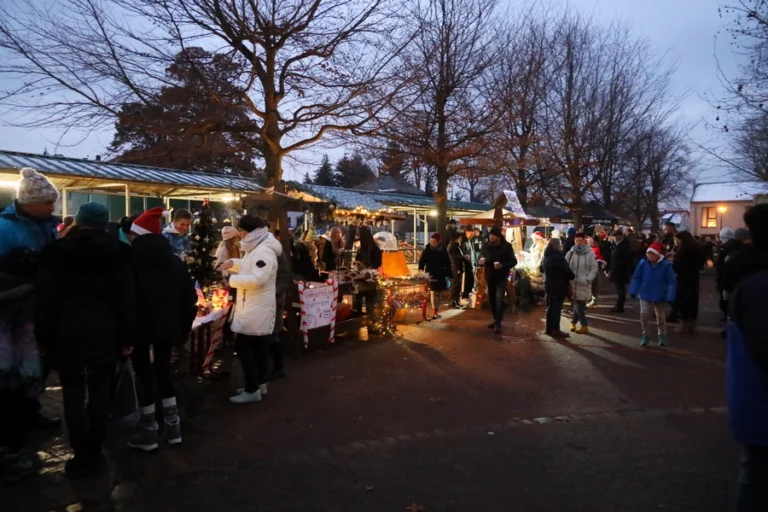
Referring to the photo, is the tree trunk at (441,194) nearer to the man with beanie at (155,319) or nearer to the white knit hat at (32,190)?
the man with beanie at (155,319)

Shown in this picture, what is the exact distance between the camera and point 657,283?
839cm

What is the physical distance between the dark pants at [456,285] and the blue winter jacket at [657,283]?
469 centimetres

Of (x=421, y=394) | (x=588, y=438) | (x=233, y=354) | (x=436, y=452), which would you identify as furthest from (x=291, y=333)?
(x=588, y=438)

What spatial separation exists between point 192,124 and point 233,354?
152 inches

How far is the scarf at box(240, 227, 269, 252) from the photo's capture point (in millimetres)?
5496

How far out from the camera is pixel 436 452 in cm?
450

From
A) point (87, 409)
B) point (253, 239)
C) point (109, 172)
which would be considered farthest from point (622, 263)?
point (109, 172)

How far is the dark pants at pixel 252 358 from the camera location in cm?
550

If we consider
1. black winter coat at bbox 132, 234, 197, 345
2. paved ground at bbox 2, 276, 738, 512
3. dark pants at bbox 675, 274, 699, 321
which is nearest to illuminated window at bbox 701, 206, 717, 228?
dark pants at bbox 675, 274, 699, 321

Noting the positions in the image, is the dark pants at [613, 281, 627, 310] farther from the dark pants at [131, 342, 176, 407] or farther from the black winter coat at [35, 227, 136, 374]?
the black winter coat at [35, 227, 136, 374]

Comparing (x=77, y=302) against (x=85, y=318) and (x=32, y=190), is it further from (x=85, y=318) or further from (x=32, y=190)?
(x=32, y=190)

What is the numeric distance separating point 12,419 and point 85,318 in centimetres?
92

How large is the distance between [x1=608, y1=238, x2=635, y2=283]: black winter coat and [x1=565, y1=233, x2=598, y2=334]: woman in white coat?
137 inches

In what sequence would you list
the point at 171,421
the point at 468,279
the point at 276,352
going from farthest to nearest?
the point at 468,279
the point at 276,352
the point at 171,421
